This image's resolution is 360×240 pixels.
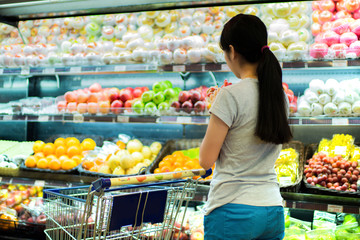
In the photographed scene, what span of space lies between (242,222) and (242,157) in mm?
231

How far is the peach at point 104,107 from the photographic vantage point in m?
3.26

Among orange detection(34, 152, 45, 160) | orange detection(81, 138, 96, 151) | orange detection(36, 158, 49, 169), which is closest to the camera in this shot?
orange detection(36, 158, 49, 169)

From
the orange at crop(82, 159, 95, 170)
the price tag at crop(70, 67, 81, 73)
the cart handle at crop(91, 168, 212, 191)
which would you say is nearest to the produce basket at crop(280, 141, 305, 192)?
the cart handle at crop(91, 168, 212, 191)

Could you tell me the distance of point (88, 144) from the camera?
11.7ft

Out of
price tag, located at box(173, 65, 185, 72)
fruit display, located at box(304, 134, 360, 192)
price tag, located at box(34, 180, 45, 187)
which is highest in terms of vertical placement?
price tag, located at box(173, 65, 185, 72)

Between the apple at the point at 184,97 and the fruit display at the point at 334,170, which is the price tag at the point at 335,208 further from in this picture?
the apple at the point at 184,97

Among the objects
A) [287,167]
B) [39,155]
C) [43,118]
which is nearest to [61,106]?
[43,118]

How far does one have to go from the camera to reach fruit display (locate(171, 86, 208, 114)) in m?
2.98

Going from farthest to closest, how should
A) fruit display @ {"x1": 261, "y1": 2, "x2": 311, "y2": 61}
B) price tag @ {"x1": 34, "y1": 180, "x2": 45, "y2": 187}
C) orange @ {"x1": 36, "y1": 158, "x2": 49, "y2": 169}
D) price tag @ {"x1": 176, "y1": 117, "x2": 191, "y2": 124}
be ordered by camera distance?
orange @ {"x1": 36, "y1": 158, "x2": 49, "y2": 169} → price tag @ {"x1": 34, "y1": 180, "x2": 45, "y2": 187} → price tag @ {"x1": 176, "y1": 117, "x2": 191, "y2": 124} → fruit display @ {"x1": 261, "y1": 2, "x2": 311, "y2": 61}

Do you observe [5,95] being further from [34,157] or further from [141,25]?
[141,25]

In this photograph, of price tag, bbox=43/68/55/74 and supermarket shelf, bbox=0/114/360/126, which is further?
price tag, bbox=43/68/55/74

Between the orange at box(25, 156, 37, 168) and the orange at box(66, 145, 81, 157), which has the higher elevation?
the orange at box(66, 145, 81, 157)

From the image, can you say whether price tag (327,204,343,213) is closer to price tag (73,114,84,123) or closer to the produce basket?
the produce basket

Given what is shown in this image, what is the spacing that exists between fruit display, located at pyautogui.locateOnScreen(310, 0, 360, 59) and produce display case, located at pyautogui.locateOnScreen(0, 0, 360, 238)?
1 centimetres
